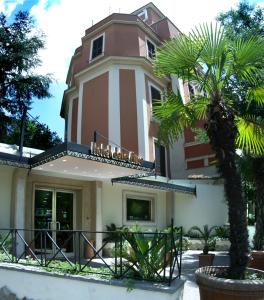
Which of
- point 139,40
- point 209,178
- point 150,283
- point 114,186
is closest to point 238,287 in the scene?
point 150,283

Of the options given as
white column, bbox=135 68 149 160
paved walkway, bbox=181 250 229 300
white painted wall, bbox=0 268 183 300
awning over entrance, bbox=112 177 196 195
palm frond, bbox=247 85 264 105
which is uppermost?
white column, bbox=135 68 149 160

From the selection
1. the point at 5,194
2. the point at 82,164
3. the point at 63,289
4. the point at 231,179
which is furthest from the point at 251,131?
the point at 5,194

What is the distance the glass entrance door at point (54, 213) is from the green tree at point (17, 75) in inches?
501

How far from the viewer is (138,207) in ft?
59.3

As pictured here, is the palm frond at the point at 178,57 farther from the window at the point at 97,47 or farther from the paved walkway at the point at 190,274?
the window at the point at 97,47

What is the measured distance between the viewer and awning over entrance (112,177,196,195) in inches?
606

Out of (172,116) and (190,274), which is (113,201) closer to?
(190,274)

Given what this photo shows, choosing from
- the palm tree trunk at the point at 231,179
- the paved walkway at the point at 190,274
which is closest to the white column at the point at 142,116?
the paved walkway at the point at 190,274

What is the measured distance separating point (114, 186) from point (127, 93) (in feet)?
18.7

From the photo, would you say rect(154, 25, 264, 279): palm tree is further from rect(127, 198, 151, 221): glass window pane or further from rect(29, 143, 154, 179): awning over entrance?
rect(127, 198, 151, 221): glass window pane

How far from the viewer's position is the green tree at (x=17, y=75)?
2559 cm

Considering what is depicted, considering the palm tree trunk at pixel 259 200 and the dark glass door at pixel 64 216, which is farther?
the dark glass door at pixel 64 216

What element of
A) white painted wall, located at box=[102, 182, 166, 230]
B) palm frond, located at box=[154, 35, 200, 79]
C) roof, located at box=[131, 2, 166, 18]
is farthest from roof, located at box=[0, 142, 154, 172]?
roof, located at box=[131, 2, 166, 18]

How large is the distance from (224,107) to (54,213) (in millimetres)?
8924
